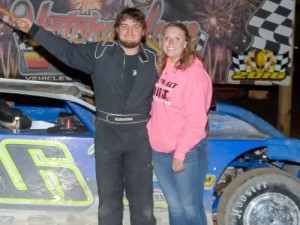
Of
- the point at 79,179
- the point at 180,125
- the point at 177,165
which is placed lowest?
the point at 79,179

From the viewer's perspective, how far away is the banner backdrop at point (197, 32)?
7.61 m

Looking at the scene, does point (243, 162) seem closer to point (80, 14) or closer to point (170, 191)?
point (170, 191)

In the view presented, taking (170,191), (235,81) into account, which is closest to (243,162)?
(170,191)

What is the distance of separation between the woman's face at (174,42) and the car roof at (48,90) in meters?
0.92

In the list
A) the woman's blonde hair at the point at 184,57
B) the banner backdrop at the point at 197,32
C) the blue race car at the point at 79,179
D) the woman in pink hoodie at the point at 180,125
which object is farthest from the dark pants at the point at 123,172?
the banner backdrop at the point at 197,32

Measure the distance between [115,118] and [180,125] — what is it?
0.46 m

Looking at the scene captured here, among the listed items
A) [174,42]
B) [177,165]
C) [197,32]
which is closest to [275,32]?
[197,32]

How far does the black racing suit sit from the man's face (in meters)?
0.12

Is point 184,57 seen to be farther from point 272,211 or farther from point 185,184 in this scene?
point 272,211

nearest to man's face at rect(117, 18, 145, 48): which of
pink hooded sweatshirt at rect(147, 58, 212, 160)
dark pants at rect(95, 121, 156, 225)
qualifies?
pink hooded sweatshirt at rect(147, 58, 212, 160)

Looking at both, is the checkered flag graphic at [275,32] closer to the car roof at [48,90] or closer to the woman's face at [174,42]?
the car roof at [48,90]

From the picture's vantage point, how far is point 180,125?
395 cm

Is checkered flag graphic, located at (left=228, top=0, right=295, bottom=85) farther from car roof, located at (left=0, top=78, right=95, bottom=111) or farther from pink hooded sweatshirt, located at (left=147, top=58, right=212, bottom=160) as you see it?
pink hooded sweatshirt, located at (left=147, top=58, right=212, bottom=160)

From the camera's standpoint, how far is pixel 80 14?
7.63 meters
